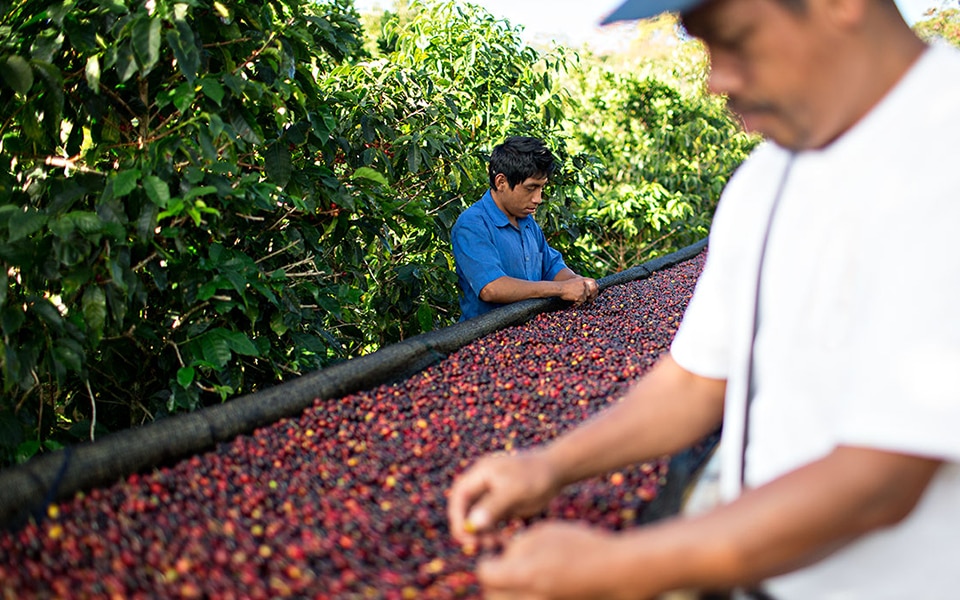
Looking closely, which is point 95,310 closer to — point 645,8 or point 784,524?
point 645,8

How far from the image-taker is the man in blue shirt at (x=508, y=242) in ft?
11.9

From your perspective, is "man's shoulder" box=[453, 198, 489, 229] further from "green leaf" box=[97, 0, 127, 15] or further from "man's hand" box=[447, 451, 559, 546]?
"man's hand" box=[447, 451, 559, 546]

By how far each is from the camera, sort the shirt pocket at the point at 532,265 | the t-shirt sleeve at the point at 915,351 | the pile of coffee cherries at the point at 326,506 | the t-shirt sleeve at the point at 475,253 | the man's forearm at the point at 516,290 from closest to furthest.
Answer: the t-shirt sleeve at the point at 915,351 → the pile of coffee cherries at the point at 326,506 → the man's forearm at the point at 516,290 → the t-shirt sleeve at the point at 475,253 → the shirt pocket at the point at 532,265

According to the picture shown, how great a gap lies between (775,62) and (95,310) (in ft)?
6.01

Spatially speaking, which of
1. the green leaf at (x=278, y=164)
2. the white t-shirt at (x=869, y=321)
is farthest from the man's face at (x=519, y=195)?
the white t-shirt at (x=869, y=321)

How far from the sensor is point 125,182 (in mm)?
2053

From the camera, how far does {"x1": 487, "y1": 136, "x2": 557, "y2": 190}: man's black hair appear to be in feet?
12.9

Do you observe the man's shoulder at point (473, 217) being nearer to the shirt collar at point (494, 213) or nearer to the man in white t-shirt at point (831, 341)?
the shirt collar at point (494, 213)

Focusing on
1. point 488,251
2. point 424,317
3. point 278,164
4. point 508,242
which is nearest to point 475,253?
point 488,251

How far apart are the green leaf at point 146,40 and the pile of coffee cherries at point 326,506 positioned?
1015 mm

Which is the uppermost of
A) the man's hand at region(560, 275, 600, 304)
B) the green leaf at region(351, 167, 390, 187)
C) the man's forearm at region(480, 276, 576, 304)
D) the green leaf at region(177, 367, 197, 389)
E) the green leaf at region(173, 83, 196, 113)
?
the green leaf at region(173, 83, 196, 113)

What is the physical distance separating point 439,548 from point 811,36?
2.89 feet

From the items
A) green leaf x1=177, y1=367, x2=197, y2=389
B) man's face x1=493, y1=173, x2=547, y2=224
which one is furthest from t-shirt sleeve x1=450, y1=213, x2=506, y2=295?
green leaf x1=177, y1=367, x2=197, y2=389

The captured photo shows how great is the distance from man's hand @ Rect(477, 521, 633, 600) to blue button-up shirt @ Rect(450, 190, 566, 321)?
9.33 ft
